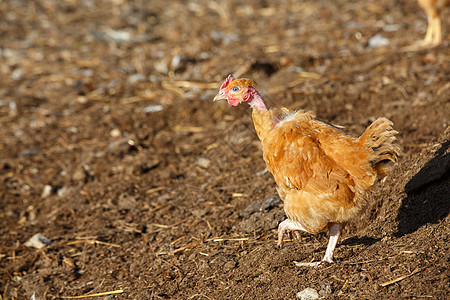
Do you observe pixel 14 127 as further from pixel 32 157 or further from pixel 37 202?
pixel 37 202

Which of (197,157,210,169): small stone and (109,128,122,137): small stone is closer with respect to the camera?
(197,157,210,169): small stone

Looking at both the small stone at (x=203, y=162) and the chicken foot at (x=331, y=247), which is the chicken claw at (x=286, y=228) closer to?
the chicken foot at (x=331, y=247)

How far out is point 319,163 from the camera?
3.73 metres

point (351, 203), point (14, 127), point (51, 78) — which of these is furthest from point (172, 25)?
point (351, 203)

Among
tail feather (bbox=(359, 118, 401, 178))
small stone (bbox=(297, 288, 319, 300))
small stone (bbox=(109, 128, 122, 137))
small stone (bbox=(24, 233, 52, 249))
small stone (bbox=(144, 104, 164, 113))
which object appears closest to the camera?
small stone (bbox=(297, 288, 319, 300))

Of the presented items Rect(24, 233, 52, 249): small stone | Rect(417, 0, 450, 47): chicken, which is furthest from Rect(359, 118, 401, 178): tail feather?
Rect(417, 0, 450, 47): chicken

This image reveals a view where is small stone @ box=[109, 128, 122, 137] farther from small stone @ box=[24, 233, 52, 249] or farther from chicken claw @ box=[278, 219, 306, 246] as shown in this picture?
chicken claw @ box=[278, 219, 306, 246]

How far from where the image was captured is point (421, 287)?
3.20 metres

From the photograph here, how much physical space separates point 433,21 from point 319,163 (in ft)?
17.3

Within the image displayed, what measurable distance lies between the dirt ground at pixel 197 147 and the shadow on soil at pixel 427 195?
14 millimetres

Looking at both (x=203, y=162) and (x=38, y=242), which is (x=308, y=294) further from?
(x=38, y=242)

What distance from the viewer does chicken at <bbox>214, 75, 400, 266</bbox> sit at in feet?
11.8

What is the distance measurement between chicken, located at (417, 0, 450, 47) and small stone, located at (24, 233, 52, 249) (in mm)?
6262

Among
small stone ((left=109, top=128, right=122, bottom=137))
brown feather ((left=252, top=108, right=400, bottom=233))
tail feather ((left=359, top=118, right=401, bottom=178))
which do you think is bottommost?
small stone ((left=109, top=128, right=122, bottom=137))
